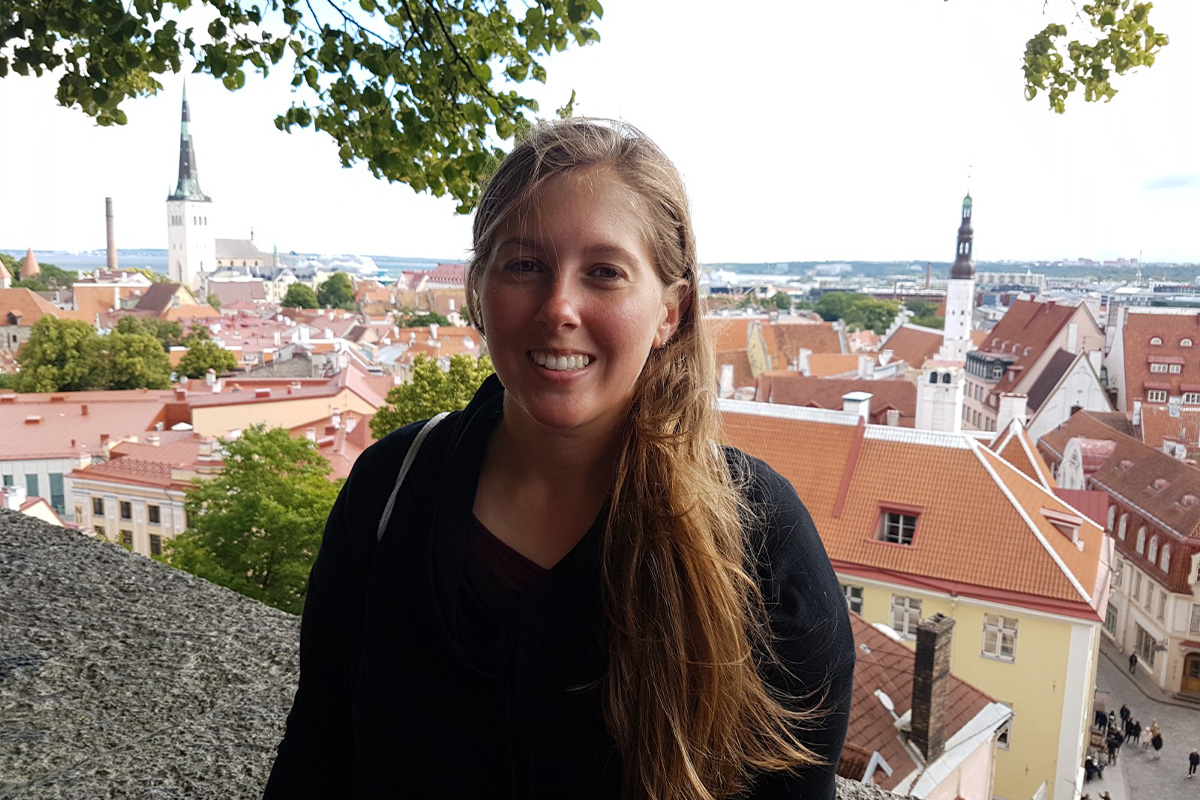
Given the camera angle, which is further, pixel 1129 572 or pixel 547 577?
pixel 1129 572

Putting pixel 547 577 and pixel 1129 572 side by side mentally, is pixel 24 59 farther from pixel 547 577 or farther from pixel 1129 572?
pixel 1129 572

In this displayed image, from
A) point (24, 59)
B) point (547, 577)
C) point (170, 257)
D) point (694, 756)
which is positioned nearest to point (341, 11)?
point (24, 59)

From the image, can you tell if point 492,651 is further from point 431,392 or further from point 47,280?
point 47,280

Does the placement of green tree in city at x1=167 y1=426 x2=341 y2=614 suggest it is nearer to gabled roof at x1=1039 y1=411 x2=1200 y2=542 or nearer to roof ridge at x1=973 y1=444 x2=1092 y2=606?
roof ridge at x1=973 y1=444 x2=1092 y2=606

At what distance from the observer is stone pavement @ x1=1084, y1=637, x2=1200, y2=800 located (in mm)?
16938

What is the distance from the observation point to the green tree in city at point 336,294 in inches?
4567

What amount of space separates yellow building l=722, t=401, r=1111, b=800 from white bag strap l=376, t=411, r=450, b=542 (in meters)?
13.0

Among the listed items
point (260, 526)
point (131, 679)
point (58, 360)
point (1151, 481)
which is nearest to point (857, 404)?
point (1151, 481)

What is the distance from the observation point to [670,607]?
1.34m

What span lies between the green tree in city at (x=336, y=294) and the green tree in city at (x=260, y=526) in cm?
10104

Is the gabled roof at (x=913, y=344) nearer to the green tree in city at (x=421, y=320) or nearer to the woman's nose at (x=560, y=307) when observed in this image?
the green tree in city at (x=421, y=320)

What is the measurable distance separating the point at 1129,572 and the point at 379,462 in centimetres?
2669

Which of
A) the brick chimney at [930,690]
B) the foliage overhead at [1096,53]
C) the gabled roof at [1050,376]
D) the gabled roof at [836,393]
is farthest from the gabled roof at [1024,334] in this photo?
the foliage overhead at [1096,53]

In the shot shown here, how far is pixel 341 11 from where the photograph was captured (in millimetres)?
3924
